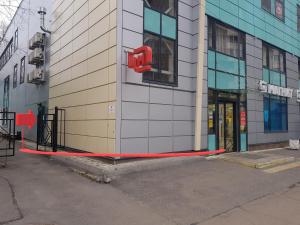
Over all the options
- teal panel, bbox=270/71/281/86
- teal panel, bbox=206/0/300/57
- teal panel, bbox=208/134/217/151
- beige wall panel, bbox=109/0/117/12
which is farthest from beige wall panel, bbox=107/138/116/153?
teal panel, bbox=270/71/281/86

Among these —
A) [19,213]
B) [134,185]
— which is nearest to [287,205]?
[134,185]

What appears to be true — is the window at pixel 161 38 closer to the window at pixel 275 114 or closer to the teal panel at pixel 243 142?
the teal panel at pixel 243 142

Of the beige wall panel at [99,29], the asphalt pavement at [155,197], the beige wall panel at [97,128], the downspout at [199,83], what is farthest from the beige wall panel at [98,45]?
the asphalt pavement at [155,197]

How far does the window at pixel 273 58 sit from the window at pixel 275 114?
1.71m

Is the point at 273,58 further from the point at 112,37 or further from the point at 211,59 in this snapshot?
the point at 112,37

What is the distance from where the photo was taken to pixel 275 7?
615 inches

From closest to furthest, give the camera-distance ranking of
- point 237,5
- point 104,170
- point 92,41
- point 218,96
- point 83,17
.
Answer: point 104,170, point 92,41, point 83,17, point 218,96, point 237,5

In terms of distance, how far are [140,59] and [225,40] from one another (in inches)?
227

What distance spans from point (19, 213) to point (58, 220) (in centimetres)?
80

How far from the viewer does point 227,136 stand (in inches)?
483

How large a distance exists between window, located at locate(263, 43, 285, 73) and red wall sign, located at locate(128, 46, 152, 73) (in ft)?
29.1

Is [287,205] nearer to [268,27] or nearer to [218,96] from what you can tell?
[218,96]

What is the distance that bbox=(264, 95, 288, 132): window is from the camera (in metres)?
14.4

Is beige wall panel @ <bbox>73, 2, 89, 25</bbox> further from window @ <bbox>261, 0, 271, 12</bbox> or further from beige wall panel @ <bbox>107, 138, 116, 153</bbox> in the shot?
window @ <bbox>261, 0, 271, 12</bbox>
